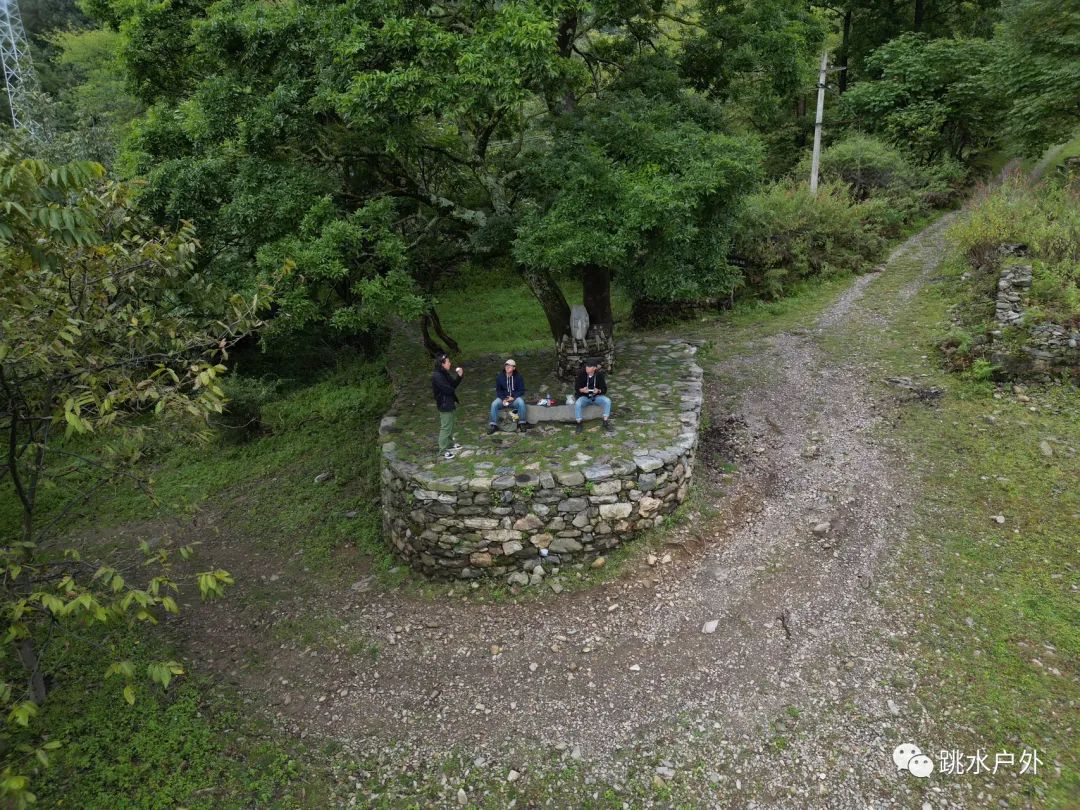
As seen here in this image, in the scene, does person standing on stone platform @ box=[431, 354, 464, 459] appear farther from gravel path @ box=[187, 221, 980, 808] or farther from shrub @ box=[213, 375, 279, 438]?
shrub @ box=[213, 375, 279, 438]

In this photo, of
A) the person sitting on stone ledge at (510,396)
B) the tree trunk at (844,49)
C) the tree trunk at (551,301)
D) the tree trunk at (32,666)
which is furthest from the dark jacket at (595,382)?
the tree trunk at (844,49)

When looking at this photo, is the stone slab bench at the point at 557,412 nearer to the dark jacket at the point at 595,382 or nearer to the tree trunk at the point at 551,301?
the dark jacket at the point at 595,382

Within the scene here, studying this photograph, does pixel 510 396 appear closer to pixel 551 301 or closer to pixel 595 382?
pixel 595 382

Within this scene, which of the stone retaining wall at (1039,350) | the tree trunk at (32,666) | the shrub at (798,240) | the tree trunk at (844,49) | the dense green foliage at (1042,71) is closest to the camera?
the tree trunk at (32,666)

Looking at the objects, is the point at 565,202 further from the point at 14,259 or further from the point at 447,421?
the point at 14,259

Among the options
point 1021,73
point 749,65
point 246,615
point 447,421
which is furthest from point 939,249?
point 246,615

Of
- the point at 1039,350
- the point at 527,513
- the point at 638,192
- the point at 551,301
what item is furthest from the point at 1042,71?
the point at 527,513

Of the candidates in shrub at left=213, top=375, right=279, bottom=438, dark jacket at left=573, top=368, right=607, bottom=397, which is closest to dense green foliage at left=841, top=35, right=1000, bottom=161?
dark jacket at left=573, top=368, right=607, bottom=397
